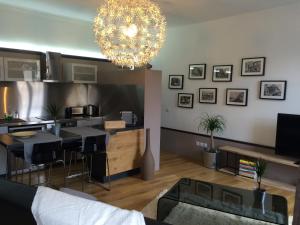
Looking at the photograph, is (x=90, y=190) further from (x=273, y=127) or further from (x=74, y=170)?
(x=273, y=127)

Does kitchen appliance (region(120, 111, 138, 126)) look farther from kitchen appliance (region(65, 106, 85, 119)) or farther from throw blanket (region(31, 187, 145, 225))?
throw blanket (region(31, 187, 145, 225))

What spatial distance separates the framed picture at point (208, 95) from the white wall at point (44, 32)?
2.70 meters

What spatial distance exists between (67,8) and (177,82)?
2875 millimetres

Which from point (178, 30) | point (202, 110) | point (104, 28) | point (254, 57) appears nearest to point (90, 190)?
point (104, 28)

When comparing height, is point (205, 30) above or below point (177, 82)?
above

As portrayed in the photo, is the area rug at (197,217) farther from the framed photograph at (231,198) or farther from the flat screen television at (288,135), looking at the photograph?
the flat screen television at (288,135)

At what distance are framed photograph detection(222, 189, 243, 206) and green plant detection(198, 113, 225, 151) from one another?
2.06 metres

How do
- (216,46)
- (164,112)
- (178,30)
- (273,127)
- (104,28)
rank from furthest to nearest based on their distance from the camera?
(164,112) < (178,30) < (216,46) < (273,127) < (104,28)

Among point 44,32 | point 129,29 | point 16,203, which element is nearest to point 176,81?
point 129,29

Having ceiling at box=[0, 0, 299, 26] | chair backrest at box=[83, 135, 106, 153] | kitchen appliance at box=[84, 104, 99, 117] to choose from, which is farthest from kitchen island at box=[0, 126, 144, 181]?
ceiling at box=[0, 0, 299, 26]

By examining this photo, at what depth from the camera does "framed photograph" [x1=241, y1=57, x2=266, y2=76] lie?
14.9ft

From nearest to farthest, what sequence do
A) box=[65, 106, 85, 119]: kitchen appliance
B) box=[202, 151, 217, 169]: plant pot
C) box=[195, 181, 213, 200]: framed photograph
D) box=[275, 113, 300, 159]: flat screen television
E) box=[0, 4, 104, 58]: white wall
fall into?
box=[195, 181, 213, 200]: framed photograph, box=[275, 113, 300, 159]: flat screen television, box=[0, 4, 104, 58]: white wall, box=[202, 151, 217, 169]: plant pot, box=[65, 106, 85, 119]: kitchen appliance

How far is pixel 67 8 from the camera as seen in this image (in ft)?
15.4

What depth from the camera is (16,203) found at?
152 centimetres
